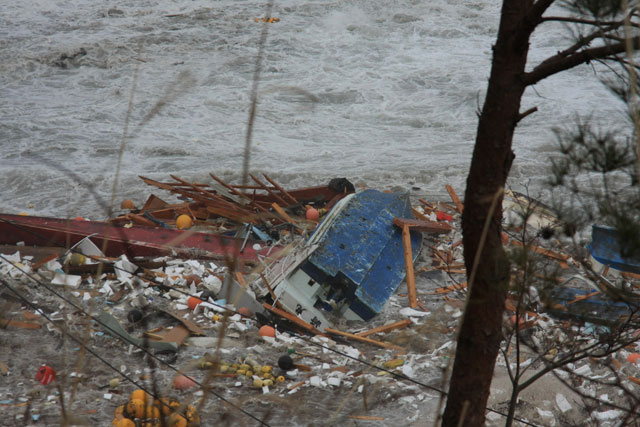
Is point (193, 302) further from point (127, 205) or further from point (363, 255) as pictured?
point (127, 205)

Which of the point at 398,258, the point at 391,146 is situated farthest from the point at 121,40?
the point at 398,258

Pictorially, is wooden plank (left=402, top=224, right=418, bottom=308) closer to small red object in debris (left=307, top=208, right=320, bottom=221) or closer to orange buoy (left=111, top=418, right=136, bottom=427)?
small red object in debris (left=307, top=208, right=320, bottom=221)

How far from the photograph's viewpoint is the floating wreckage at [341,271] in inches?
289

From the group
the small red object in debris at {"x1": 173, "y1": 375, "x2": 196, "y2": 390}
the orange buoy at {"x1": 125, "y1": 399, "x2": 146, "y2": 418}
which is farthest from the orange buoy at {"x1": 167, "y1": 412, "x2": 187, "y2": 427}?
the small red object in debris at {"x1": 173, "y1": 375, "x2": 196, "y2": 390}

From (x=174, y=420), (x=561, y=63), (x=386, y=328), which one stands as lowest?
(x=386, y=328)

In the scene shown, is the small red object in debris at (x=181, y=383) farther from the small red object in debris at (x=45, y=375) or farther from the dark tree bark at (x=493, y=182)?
the dark tree bark at (x=493, y=182)

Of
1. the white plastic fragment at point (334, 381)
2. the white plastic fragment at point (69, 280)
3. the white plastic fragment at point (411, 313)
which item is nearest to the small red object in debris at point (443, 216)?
the white plastic fragment at point (411, 313)

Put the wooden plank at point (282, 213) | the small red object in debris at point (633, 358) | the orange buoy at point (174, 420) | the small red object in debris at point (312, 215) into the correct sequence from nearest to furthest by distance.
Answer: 1. the orange buoy at point (174, 420)
2. the small red object in debris at point (633, 358)
3. the wooden plank at point (282, 213)
4. the small red object in debris at point (312, 215)

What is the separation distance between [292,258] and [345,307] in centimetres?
86

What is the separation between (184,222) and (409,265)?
349 centimetres

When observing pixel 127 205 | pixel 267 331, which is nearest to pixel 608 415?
pixel 267 331

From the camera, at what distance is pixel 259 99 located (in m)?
10.2

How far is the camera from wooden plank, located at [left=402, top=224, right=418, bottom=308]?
796 centimetres

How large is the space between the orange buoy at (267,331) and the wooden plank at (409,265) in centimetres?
188
